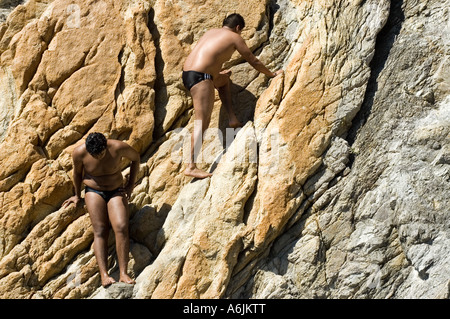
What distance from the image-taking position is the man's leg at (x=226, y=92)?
746 centimetres

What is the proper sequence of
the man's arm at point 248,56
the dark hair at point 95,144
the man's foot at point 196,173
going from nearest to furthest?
1. the dark hair at point 95,144
2. the man's foot at point 196,173
3. the man's arm at point 248,56

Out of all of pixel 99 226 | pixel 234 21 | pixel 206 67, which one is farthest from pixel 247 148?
pixel 99 226

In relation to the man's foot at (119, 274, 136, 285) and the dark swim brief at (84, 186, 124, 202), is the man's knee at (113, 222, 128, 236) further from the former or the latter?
the man's foot at (119, 274, 136, 285)

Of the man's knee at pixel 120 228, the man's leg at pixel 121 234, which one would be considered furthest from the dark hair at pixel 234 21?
the man's knee at pixel 120 228

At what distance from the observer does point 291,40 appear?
7773 millimetres

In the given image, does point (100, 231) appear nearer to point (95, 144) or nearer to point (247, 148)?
point (95, 144)

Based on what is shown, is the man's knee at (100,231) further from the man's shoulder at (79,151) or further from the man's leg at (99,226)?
the man's shoulder at (79,151)

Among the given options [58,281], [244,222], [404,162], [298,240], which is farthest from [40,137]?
[404,162]

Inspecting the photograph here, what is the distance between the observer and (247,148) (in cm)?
697

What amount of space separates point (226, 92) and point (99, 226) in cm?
199

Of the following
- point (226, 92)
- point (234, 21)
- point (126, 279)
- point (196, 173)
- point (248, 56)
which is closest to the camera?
point (126, 279)

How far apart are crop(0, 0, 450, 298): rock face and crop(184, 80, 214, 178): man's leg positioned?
199mm

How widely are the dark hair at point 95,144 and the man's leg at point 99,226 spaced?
50cm

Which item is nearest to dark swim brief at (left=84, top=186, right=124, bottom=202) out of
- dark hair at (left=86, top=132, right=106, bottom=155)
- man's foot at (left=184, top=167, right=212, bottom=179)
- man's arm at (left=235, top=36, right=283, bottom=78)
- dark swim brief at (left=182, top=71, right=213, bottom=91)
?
dark hair at (left=86, top=132, right=106, bottom=155)
